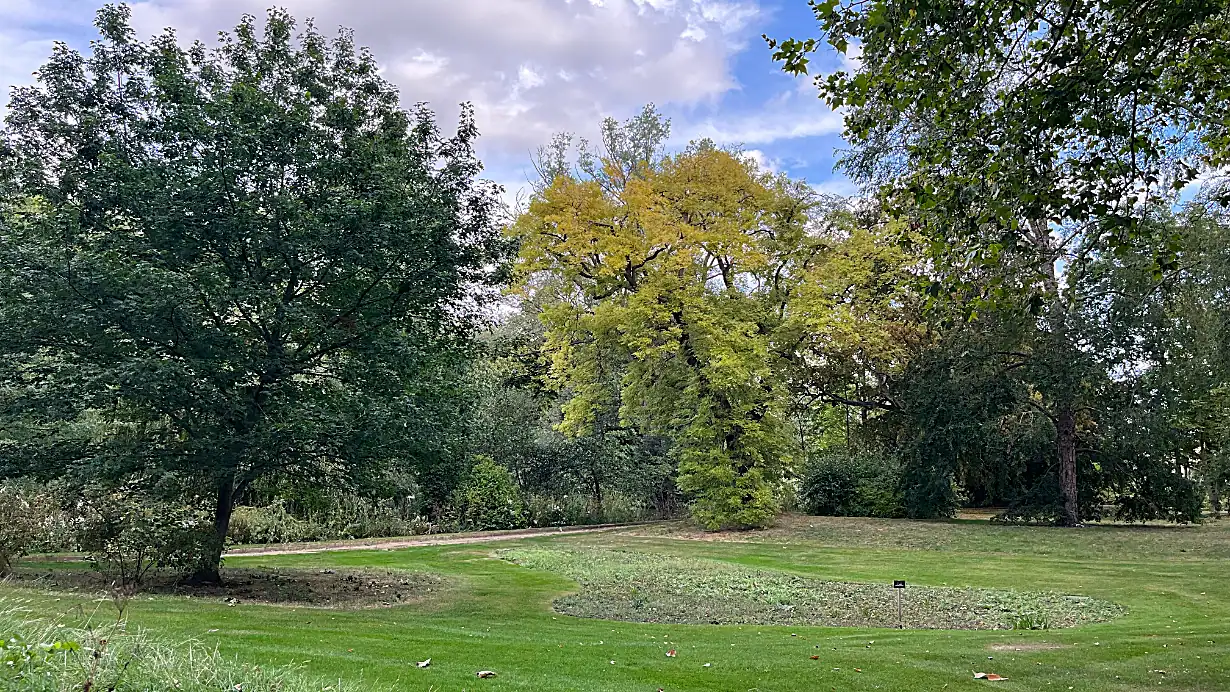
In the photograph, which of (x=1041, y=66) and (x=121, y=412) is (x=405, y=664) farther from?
(x=121, y=412)

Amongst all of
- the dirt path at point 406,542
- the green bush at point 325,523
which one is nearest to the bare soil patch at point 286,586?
the dirt path at point 406,542

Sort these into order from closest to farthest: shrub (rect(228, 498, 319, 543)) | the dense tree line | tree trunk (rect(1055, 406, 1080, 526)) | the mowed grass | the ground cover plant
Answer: the mowed grass < the dense tree line < the ground cover plant < shrub (rect(228, 498, 319, 543)) < tree trunk (rect(1055, 406, 1080, 526))

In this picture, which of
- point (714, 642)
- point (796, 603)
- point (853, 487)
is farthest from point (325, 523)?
point (853, 487)

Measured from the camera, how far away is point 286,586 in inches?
478

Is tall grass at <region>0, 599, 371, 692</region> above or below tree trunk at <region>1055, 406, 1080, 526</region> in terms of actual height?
below

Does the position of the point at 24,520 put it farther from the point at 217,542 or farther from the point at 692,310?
the point at 692,310

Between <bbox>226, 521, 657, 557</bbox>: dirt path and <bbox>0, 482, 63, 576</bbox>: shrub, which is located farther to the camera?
<bbox>226, 521, 657, 557</bbox>: dirt path

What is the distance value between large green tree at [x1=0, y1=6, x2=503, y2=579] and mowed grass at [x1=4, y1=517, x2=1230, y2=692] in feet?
7.73

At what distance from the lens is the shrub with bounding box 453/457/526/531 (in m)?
25.0

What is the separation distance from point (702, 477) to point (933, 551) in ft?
21.8

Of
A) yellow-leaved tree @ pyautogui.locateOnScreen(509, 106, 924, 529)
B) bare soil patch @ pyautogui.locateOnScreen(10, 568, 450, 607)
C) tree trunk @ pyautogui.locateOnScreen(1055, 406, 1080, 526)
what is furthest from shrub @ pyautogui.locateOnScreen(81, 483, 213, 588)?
tree trunk @ pyautogui.locateOnScreen(1055, 406, 1080, 526)

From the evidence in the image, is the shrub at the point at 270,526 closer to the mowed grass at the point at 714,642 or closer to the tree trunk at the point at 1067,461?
the mowed grass at the point at 714,642

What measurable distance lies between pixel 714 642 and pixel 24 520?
10.5 m

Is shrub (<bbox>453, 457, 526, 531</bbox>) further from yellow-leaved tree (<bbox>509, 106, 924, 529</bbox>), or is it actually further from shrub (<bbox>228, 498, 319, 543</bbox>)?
shrub (<bbox>228, 498, 319, 543</bbox>)
